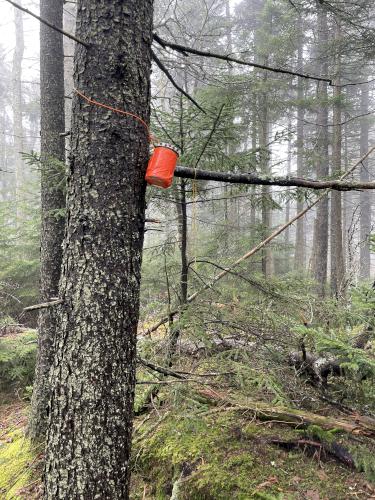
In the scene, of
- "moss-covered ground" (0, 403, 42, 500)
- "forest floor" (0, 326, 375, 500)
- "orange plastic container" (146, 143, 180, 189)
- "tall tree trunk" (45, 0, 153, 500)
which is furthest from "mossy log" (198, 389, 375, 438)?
"orange plastic container" (146, 143, 180, 189)

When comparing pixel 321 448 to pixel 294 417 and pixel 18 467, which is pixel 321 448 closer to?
pixel 294 417

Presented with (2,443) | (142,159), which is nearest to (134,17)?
(142,159)

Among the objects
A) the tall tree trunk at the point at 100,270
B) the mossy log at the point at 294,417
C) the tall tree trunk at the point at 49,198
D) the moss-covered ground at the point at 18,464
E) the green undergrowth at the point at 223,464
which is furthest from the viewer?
the tall tree trunk at the point at 49,198

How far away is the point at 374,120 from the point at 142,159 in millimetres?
22426

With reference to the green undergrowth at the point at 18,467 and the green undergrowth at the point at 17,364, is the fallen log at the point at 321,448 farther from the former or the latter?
the green undergrowth at the point at 17,364

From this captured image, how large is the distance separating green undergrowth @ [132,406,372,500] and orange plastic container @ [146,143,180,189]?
5.89ft

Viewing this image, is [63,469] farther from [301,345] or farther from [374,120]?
[374,120]

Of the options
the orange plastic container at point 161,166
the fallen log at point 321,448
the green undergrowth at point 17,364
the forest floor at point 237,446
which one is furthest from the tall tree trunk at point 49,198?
the fallen log at point 321,448

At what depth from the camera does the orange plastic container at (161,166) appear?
204 cm

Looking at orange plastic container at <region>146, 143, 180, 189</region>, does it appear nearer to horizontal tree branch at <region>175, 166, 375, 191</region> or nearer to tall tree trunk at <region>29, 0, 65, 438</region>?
horizontal tree branch at <region>175, 166, 375, 191</region>

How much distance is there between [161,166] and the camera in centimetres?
205

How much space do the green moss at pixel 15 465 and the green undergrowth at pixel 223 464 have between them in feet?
4.09

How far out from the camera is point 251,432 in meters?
3.21

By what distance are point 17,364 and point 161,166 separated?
5218 millimetres
